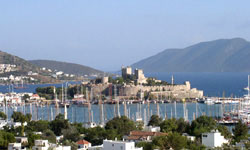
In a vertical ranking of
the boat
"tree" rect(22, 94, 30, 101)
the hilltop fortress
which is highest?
the hilltop fortress

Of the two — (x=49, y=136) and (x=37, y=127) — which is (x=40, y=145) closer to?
(x=49, y=136)

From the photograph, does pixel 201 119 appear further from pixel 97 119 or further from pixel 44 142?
pixel 97 119

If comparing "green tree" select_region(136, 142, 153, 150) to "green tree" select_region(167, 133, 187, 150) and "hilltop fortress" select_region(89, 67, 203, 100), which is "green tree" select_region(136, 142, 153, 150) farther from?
"hilltop fortress" select_region(89, 67, 203, 100)

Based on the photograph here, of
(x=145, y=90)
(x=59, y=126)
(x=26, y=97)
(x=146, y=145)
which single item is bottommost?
(x=146, y=145)

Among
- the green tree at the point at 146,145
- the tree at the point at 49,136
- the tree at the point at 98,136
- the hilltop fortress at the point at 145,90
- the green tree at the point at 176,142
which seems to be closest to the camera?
the green tree at the point at 176,142

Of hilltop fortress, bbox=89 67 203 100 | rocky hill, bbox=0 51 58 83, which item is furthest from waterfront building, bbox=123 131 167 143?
rocky hill, bbox=0 51 58 83

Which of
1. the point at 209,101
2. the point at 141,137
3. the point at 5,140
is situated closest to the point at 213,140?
the point at 141,137

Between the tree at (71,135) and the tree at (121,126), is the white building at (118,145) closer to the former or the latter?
the tree at (71,135)

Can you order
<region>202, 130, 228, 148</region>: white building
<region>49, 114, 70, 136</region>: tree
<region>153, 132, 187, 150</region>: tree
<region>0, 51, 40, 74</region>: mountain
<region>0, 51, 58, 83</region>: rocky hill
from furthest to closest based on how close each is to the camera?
<region>0, 51, 40, 74</region>: mountain, <region>0, 51, 58, 83</region>: rocky hill, <region>49, 114, 70, 136</region>: tree, <region>202, 130, 228, 148</region>: white building, <region>153, 132, 187, 150</region>: tree

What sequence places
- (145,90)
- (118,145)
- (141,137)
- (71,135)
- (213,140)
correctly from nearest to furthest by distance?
(118,145)
(213,140)
(141,137)
(71,135)
(145,90)

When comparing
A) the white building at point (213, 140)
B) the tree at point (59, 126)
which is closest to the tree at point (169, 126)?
the tree at point (59, 126)

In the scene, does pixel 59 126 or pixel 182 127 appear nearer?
pixel 182 127

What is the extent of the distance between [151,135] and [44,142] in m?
5.98

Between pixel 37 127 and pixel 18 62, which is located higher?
pixel 18 62
